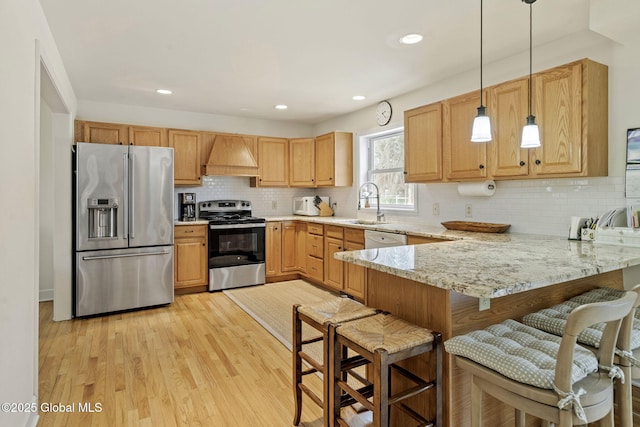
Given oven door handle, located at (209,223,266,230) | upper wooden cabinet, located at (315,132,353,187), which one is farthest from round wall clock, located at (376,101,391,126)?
oven door handle, located at (209,223,266,230)

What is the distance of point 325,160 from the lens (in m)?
5.32

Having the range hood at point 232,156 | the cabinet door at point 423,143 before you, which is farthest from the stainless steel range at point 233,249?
the cabinet door at point 423,143

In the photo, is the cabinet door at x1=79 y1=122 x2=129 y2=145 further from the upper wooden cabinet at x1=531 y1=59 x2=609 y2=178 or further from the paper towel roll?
the upper wooden cabinet at x1=531 y1=59 x2=609 y2=178

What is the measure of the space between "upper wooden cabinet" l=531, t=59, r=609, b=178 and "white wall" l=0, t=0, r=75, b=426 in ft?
10.3

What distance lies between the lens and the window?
4.50 m

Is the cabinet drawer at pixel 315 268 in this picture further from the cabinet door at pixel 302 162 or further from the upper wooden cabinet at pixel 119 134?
the upper wooden cabinet at pixel 119 134

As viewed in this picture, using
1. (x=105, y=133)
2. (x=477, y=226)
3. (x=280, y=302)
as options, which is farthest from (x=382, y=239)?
(x=105, y=133)

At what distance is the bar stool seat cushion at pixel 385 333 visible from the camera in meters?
1.40

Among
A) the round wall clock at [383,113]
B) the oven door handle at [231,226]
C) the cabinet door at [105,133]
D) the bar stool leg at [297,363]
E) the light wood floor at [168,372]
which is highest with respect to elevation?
the round wall clock at [383,113]

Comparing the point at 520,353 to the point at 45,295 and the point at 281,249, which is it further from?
the point at 45,295

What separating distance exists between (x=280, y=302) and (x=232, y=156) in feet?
6.96

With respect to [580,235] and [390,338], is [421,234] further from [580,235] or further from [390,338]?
[390,338]

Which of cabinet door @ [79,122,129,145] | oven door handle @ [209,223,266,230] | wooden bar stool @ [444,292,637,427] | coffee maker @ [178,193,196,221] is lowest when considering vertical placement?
wooden bar stool @ [444,292,637,427]

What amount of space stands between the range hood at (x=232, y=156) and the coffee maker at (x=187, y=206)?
426 mm
